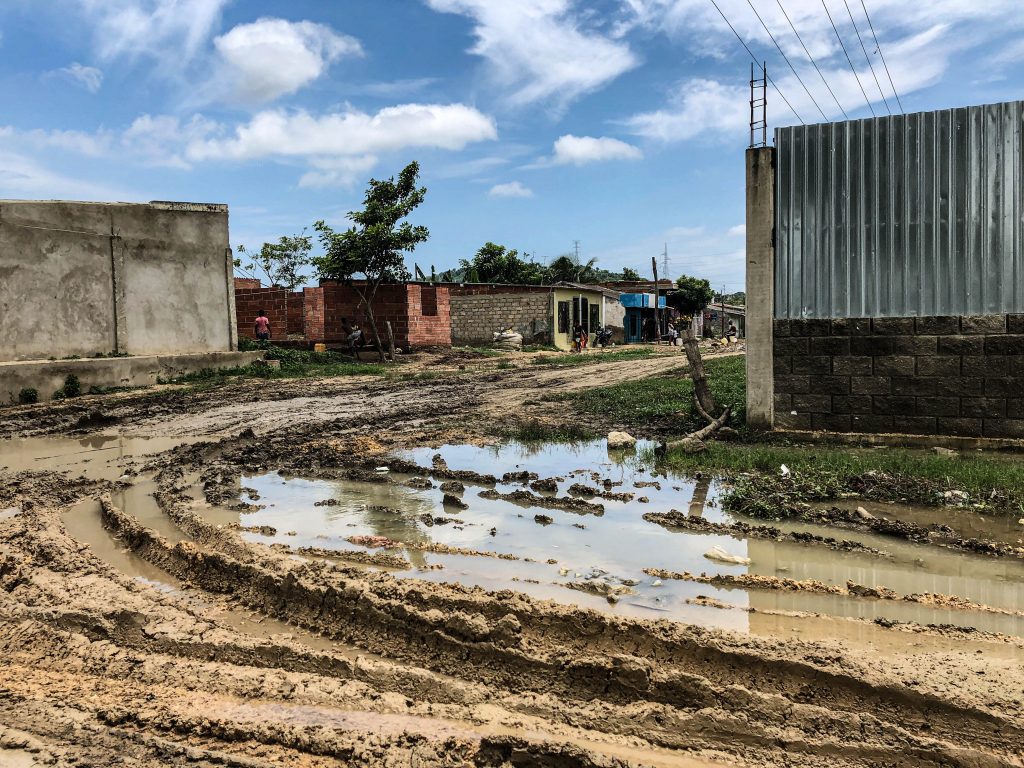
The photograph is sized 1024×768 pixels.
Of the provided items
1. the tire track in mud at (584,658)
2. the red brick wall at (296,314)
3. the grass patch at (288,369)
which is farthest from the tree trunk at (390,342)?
the tire track in mud at (584,658)

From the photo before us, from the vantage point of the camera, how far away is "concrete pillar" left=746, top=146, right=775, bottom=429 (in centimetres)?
876

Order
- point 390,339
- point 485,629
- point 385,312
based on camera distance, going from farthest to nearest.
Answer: point 385,312 < point 390,339 < point 485,629

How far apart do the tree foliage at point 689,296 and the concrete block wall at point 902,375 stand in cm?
4273

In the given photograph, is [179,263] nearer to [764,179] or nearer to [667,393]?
[667,393]

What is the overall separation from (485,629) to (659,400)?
9.25m

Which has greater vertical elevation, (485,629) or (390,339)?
(390,339)

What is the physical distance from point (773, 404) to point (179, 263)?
1514 centimetres

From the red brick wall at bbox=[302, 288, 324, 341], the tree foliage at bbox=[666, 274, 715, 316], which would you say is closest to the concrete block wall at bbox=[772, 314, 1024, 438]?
the red brick wall at bbox=[302, 288, 324, 341]

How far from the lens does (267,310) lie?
27344mm

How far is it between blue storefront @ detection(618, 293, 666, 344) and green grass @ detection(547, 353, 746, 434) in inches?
1114

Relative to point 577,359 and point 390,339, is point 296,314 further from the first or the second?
point 577,359

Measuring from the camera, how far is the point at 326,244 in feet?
81.0

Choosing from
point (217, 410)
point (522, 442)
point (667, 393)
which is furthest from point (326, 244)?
point (522, 442)

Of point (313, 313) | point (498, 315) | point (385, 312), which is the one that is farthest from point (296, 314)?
point (498, 315)
